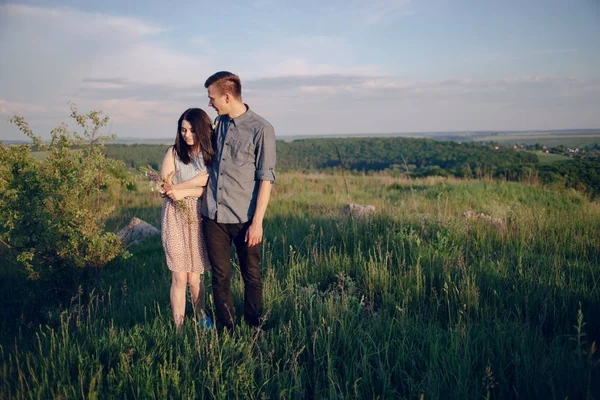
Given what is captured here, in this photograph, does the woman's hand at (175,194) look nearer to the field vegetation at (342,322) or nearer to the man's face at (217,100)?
the man's face at (217,100)

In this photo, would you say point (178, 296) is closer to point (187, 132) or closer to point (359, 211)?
point (187, 132)

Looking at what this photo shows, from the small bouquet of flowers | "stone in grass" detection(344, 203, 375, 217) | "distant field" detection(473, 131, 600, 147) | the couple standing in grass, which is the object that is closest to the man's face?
the couple standing in grass

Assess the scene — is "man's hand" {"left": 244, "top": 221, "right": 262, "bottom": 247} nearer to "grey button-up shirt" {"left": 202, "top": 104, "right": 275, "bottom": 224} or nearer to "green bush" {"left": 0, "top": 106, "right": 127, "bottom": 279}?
"grey button-up shirt" {"left": 202, "top": 104, "right": 275, "bottom": 224}

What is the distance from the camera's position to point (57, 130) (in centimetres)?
452

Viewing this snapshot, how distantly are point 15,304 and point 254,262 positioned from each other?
3.36m

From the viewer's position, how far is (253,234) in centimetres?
347

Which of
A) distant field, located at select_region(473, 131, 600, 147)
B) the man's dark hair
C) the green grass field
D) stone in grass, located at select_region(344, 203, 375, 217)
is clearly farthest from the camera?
distant field, located at select_region(473, 131, 600, 147)

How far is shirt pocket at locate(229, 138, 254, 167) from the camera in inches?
138

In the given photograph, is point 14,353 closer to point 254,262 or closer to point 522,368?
point 254,262

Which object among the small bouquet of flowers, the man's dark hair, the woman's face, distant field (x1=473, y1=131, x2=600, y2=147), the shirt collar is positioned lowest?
the small bouquet of flowers

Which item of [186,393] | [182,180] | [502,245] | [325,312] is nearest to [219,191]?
[182,180]

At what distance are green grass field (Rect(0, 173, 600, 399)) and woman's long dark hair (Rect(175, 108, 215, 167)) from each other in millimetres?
1520

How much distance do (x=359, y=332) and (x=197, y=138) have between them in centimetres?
228

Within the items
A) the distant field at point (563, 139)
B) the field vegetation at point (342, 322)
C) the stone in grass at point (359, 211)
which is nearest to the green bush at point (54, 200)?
the field vegetation at point (342, 322)
